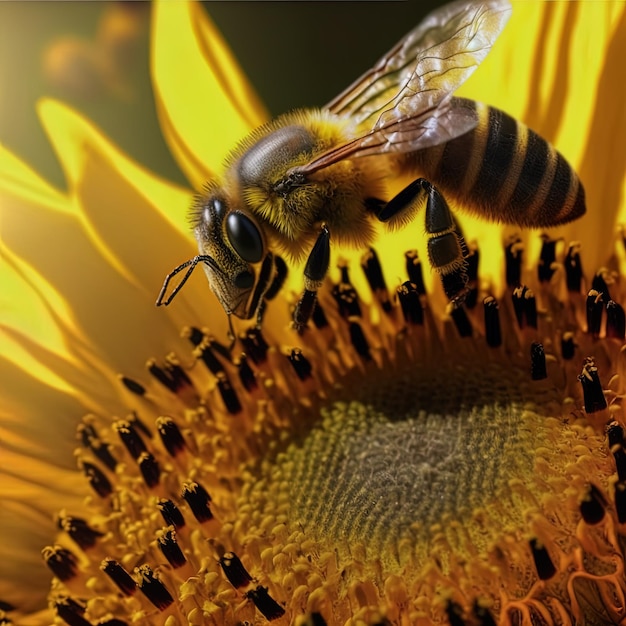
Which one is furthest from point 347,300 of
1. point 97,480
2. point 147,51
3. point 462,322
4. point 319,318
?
point 147,51

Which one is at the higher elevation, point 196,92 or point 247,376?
point 196,92

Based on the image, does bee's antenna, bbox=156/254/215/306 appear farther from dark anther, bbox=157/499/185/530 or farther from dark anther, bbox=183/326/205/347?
dark anther, bbox=157/499/185/530

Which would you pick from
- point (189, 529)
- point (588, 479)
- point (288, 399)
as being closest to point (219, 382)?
point (288, 399)

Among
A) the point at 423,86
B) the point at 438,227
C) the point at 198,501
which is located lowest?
the point at 198,501

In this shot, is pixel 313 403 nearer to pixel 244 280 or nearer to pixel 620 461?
pixel 244 280

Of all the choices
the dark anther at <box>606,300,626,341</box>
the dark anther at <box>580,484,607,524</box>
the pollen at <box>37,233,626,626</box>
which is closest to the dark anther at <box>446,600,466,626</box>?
the pollen at <box>37,233,626,626</box>

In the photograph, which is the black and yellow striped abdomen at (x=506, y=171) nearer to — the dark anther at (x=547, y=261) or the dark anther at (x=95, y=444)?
the dark anther at (x=547, y=261)

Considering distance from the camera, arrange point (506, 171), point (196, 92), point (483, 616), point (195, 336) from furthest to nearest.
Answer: point (196, 92)
point (195, 336)
point (506, 171)
point (483, 616)
